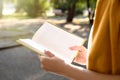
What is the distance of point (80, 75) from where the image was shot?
4.04ft

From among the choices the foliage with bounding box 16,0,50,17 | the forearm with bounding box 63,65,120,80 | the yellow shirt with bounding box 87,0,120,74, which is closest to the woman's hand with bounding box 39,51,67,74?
the forearm with bounding box 63,65,120,80

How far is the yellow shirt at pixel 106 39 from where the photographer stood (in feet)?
3.67

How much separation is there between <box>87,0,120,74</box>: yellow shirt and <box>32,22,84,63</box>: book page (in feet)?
1.07

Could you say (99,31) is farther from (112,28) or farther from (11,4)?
(11,4)

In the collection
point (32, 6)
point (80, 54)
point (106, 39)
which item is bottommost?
point (32, 6)

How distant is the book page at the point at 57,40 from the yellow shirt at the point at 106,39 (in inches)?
12.9

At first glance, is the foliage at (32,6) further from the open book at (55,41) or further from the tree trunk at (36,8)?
the open book at (55,41)

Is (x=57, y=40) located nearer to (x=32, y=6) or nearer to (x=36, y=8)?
(x=32, y=6)

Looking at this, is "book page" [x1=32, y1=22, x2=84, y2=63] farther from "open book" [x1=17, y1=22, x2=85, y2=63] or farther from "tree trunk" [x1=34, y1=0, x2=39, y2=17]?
"tree trunk" [x1=34, y1=0, x2=39, y2=17]

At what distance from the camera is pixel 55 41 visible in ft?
5.34

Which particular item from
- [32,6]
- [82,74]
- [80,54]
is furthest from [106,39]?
[32,6]

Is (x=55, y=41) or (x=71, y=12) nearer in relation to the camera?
(x=55, y=41)

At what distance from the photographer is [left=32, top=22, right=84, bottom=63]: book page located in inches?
60.9

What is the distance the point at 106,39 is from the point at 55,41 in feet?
1.71
